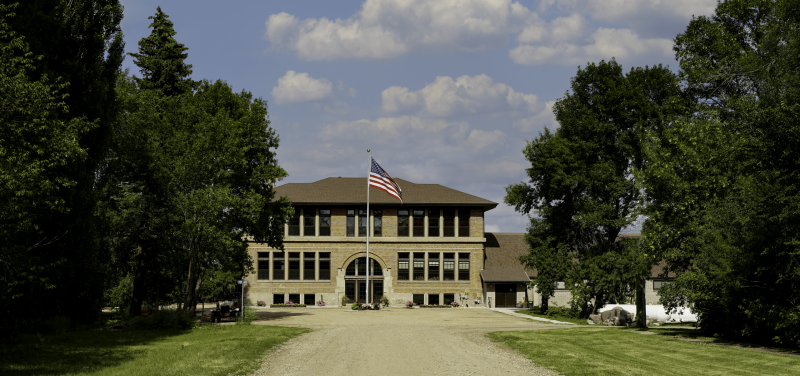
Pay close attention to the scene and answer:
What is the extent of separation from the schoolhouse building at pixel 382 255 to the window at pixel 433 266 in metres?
0.10

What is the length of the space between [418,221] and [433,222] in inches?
59.2

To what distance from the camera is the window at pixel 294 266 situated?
60094 millimetres

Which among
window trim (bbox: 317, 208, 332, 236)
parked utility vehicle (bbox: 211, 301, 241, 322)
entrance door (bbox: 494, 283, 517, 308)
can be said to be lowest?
entrance door (bbox: 494, 283, 517, 308)

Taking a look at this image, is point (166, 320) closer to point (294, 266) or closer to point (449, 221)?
point (294, 266)

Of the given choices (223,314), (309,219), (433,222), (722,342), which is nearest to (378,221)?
(433,222)

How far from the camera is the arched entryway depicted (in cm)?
5959

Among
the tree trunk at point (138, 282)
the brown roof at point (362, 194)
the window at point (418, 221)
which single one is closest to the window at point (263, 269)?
the brown roof at point (362, 194)

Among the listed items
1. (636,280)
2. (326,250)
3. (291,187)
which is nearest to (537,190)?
(636,280)

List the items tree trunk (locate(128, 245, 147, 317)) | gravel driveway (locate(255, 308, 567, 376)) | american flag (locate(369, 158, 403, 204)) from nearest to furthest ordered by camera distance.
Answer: gravel driveway (locate(255, 308, 567, 376))
tree trunk (locate(128, 245, 147, 317))
american flag (locate(369, 158, 403, 204))

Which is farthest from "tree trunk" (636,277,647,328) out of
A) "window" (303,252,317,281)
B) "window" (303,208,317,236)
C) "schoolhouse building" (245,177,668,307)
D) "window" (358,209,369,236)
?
"window" (303,208,317,236)

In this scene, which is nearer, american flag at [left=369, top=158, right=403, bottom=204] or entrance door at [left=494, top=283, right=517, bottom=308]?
american flag at [left=369, top=158, right=403, bottom=204]

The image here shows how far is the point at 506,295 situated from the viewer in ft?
193

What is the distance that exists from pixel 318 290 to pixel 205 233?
99.5 feet

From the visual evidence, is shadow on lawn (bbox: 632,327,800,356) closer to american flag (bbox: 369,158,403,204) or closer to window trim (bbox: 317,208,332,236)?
american flag (bbox: 369,158,403,204)
